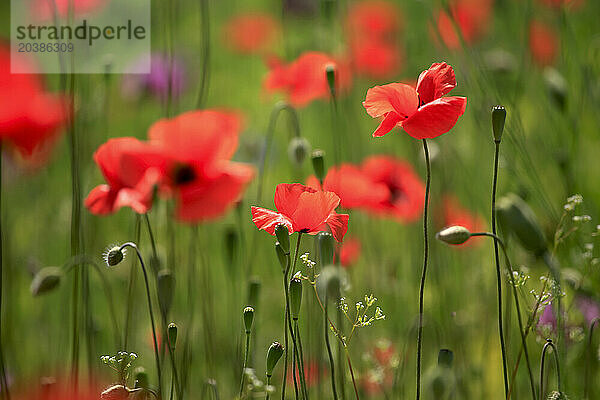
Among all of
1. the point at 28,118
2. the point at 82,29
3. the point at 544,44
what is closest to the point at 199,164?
the point at 28,118

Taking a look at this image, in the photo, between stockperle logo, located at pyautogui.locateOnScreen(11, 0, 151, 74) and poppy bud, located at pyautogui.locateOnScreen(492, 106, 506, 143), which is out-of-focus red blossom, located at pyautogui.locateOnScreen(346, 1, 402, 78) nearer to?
stockperle logo, located at pyautogui.locateOnScreen(11, 0, 151, 74)

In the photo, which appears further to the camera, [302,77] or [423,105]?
[302,77]

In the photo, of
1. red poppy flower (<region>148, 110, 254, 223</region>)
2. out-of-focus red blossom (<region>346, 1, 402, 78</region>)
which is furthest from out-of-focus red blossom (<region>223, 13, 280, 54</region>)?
red poppy flower (<region>148, 110, 254, 223</region>)

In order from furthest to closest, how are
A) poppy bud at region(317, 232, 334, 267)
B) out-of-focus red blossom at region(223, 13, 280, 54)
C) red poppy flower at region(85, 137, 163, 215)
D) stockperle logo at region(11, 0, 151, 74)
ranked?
out-of-focus red blossom at region(223, 13, 280, 54) → stockperle logo at region(11, 0, 151, 74) → red poppy flower at region(85, 137, 163, 215) → poppy bud at region(317, 232, 334, 267)

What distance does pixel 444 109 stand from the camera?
2.15ft

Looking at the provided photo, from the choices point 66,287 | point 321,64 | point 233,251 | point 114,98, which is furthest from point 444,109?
point 114,98

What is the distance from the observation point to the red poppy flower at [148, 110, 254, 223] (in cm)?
95

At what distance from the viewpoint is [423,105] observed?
27.4 inches

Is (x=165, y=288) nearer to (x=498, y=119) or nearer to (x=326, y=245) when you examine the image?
(x=326, y=245)

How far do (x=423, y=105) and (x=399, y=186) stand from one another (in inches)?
17.2

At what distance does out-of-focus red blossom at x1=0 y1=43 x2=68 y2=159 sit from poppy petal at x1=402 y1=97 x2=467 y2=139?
0.62 metres

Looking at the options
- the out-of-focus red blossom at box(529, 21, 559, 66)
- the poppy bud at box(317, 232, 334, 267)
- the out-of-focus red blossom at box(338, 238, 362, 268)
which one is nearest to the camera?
the poppy bud at box(317, 232, 334, 267)

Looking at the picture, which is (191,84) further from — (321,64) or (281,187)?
(281,187)

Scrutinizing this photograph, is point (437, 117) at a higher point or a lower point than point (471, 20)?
lower
